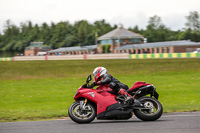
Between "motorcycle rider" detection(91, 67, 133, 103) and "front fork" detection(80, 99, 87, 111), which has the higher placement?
"motorcycle rider" detection(91, 67, 133, 103)

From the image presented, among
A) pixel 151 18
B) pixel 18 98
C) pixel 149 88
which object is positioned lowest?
pixel 18 98

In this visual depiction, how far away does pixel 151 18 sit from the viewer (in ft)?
566

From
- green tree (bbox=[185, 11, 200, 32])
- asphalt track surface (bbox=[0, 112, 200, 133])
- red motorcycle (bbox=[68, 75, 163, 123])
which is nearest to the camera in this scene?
asphalt track surface (bbox=[0, 112, 200, 133])

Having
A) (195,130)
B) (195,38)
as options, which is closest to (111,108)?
(195,130)

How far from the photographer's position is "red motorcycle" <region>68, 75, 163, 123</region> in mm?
8492

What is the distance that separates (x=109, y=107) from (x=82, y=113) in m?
0.76

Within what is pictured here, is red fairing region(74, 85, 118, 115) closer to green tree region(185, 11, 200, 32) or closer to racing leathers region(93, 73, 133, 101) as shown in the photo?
racing leathers region(93, 73, 133, 101)

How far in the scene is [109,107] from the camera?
852cm

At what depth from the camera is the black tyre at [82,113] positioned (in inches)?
335

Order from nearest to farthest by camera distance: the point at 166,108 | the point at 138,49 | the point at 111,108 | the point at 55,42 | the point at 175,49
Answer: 1. the point at 111,108
2. the point at 166,108
3. the point at 175,49
4. the point at 138,49
5. the point at 55,42

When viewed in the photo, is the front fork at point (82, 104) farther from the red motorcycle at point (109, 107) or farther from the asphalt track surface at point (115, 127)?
the asphalt track surface at point (115, 127)

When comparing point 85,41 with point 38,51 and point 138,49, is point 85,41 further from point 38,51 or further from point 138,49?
point 138,49

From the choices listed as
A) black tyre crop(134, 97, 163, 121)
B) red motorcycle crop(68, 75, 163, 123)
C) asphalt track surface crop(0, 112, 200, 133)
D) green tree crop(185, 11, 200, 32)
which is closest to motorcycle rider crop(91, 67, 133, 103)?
red motorcycle crop(68, 75, 163, 123)

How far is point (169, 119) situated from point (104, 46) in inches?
3977
